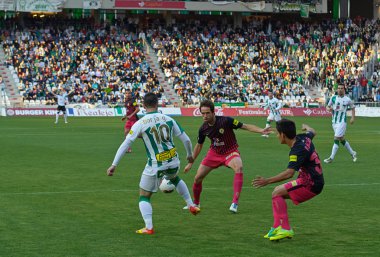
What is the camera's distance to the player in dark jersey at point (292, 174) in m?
11.1

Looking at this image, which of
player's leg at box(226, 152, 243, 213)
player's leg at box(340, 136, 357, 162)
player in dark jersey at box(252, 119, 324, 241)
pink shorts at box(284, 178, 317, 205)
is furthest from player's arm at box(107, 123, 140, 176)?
player's leg at box(340, 136, 357, 162)

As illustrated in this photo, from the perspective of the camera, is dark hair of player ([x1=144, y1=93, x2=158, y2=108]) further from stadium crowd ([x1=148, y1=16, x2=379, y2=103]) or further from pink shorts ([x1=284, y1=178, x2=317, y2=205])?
stadium crowd ([x1=148, y1=16, x2=379, y2=103])

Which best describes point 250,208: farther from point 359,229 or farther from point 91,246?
point 91,246

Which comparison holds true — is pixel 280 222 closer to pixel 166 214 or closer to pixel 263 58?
pixel 166 214

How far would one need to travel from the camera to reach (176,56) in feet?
237

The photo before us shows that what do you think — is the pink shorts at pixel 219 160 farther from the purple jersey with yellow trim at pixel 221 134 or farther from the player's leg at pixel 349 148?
the player's leg at pixel 349 148

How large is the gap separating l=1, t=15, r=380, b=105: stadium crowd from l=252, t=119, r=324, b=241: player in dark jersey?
5315 cm

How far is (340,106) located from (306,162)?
14145 mm

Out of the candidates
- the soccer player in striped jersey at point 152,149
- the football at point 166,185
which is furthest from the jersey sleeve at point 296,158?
the football at point 166,185

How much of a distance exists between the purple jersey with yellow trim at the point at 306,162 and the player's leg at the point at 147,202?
2.14 metres

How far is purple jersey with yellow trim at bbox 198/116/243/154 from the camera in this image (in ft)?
47.4

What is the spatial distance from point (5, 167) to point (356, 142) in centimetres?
1584

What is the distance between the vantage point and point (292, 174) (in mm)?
11023

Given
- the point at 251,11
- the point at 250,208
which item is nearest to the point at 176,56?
the point at 251,11
